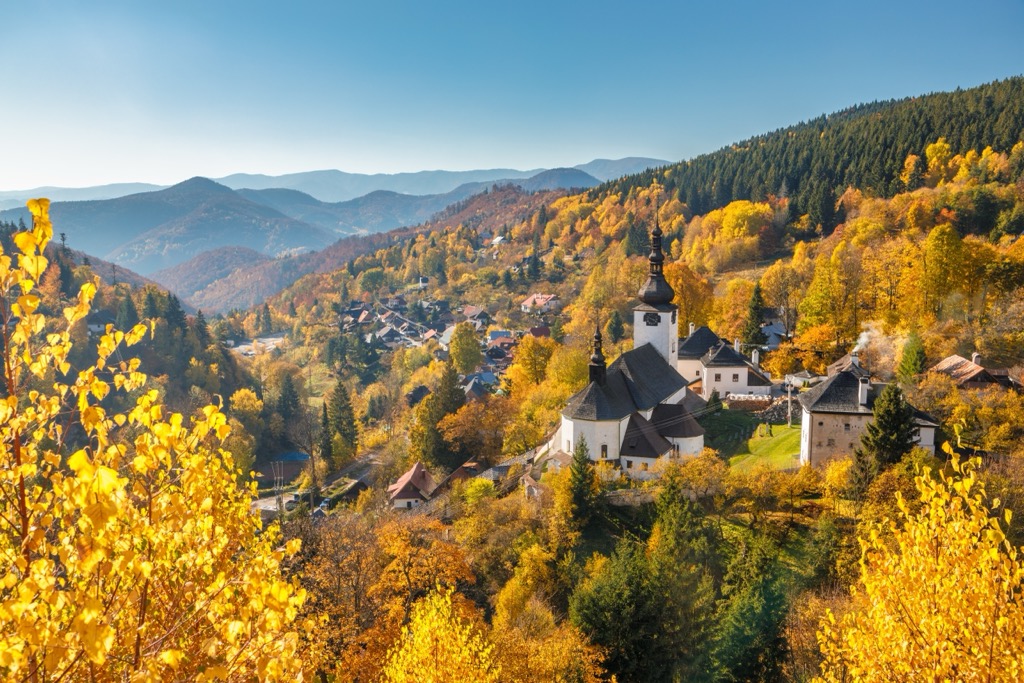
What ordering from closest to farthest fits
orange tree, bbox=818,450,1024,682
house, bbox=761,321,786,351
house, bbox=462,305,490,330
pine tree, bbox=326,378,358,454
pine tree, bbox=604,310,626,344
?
1. orange tree, bbox=818,450,1024,682
2. house, bbox=761,321,786,351
3. pine tree, bbox=326,378,358,454
4. pine tree, bbox=604,310,626,344
5. house, bbox=462,305,490,330

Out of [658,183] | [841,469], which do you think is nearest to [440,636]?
[841,469]

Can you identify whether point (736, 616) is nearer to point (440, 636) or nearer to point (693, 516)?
point (693, 516)

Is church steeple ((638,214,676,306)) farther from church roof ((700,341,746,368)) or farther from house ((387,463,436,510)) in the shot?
house ((387,463,436,510))

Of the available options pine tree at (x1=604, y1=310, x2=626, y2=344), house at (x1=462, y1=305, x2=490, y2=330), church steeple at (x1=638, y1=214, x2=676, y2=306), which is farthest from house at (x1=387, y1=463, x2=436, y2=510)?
house at (x1=462, y1=305, x2=490, y2=330)

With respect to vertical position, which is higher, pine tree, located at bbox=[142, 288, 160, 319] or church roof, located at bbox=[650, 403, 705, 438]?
pine tree, located at bbox=[142, 288, 160, 319]

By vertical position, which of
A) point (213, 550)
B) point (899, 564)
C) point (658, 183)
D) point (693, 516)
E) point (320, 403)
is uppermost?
point (658, 183)
